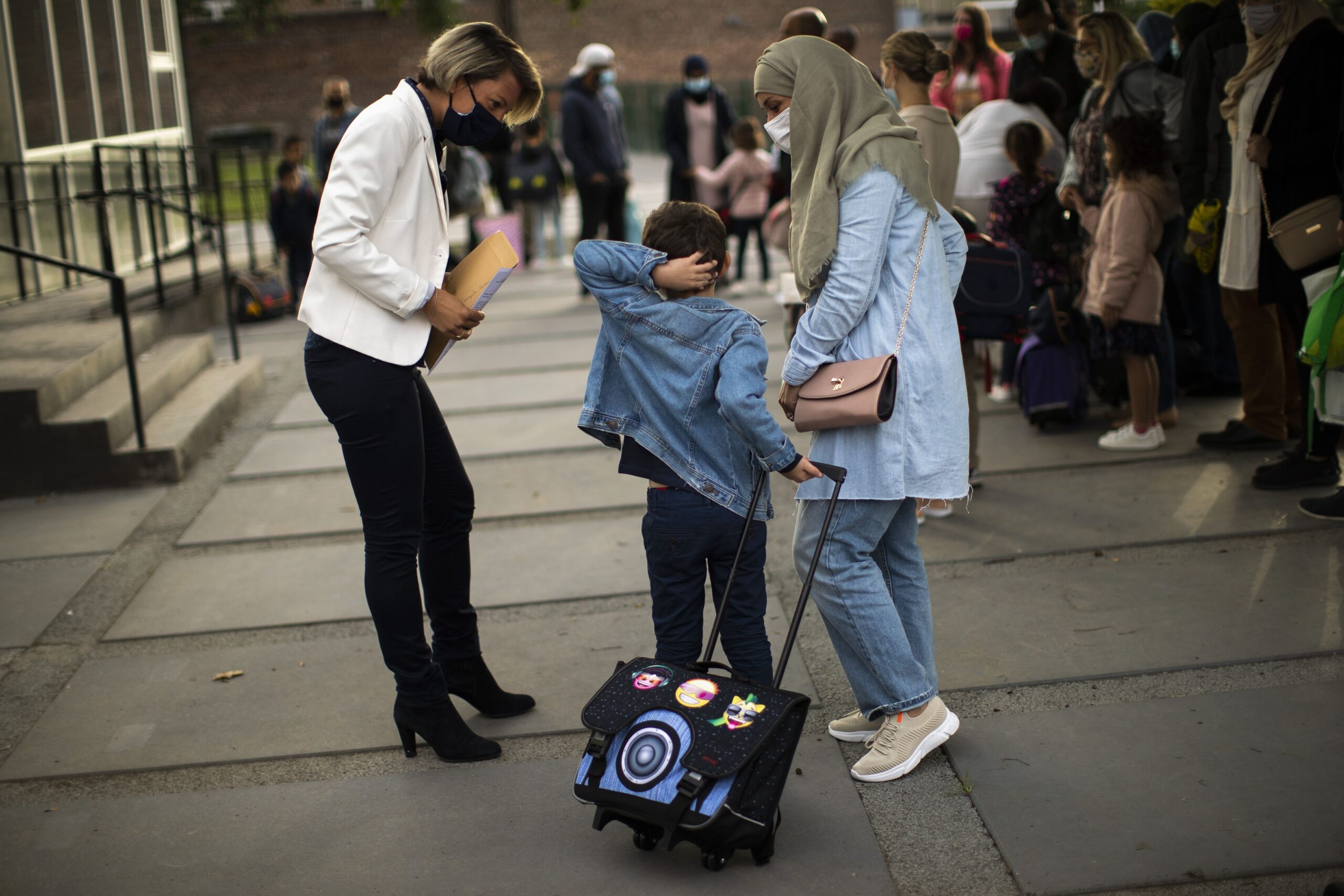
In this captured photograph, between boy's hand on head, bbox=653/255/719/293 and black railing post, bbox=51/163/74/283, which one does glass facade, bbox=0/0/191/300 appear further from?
boy's hand on head, bbox=653/255/719/293

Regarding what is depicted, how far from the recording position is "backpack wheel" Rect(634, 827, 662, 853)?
2889 millimetres

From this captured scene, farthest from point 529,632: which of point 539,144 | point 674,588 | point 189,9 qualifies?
point 189,9

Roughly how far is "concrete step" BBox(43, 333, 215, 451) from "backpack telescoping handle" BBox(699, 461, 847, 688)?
443cm

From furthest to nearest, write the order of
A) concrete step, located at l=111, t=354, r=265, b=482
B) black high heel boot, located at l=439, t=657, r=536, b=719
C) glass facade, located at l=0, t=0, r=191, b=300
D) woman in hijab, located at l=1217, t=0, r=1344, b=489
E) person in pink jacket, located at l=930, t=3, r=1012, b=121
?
glass facade, located at l=0, t=0, r=191, b=300
person in pink jacket, located at l=930, t=3, r=1012, b=121
concrete step, located at l=111, t=354, r=265, b=482
woman in hijab, located at l=1217, t=0, r=1344, b=489
black high heel boot, located at l=439, t=657, r=536, b=719

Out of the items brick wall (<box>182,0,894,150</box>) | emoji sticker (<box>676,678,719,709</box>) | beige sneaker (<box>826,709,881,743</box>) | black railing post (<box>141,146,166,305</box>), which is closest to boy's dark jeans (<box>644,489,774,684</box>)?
emoji sticker (<box>676,678,719,709</box>)

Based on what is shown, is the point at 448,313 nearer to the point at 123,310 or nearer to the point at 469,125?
the point at 469,125

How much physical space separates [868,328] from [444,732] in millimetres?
1637

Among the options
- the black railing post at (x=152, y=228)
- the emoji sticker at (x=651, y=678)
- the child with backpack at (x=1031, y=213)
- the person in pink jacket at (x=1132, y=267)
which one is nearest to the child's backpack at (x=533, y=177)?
the black railing post at (x=152, y=228)

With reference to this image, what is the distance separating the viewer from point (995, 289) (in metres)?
4.69

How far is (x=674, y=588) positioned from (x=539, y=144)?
10344mm

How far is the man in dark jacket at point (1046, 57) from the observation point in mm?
7547

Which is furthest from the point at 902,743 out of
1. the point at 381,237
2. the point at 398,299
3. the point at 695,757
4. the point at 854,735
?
the point at 381,237

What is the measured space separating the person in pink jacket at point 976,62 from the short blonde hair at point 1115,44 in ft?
7.16

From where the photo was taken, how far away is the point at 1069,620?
13.5 ft
